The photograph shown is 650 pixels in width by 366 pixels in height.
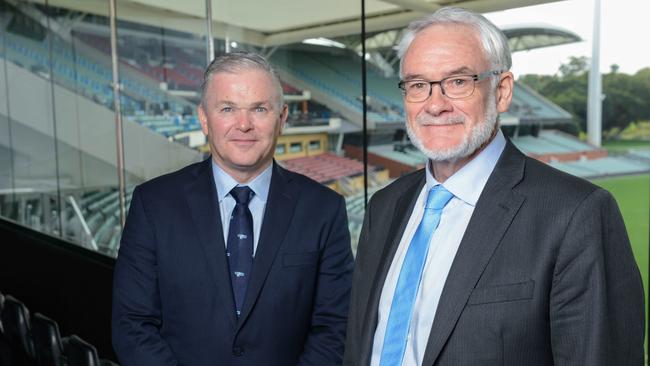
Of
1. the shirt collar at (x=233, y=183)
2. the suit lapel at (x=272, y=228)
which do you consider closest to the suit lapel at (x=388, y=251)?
the suit lapel at (x=272, y=228)

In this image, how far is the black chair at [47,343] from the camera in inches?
124

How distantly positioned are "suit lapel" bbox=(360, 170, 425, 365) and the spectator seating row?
5.87 ft

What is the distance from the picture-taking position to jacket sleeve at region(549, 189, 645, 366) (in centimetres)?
108

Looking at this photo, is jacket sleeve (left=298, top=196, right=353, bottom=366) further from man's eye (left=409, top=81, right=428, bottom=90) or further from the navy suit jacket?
man's eye (left=409, top=81, right=428, bottom=90)

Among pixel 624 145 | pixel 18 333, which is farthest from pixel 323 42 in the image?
pixel 18 333

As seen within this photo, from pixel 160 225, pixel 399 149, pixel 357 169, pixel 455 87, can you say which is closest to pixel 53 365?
pixel 160 225

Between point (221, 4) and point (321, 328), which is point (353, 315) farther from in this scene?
point (221, 4)

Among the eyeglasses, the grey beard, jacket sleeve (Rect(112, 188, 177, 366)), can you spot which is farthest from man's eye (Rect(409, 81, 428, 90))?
jacket sleeve (Rect(112, 188, 177, 366))

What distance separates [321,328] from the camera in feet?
5.97

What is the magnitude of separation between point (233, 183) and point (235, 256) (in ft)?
0.71

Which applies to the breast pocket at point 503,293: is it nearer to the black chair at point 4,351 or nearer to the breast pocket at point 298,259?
the breast pocket at point 298,259

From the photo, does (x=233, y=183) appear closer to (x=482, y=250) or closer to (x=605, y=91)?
(x=482, y=250)

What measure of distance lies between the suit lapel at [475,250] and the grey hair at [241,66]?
718 mm

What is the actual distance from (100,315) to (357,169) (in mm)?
2322
